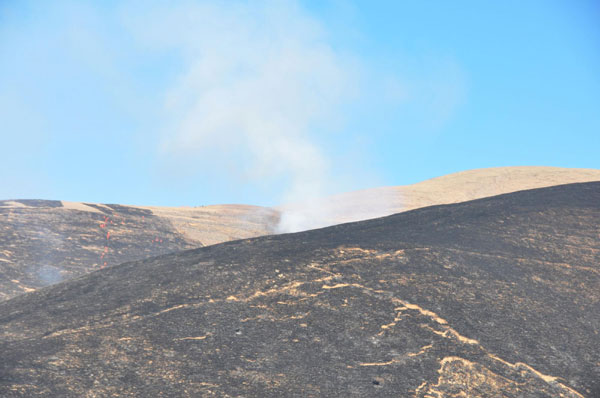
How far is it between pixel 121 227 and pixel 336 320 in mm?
23883

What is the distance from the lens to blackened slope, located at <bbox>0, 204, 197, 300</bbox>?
2331 cm

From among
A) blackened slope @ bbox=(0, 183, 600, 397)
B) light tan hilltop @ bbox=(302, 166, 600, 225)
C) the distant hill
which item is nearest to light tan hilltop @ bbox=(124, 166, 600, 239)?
light tan hilltop @ bbox=(302, 166, 600, 225)

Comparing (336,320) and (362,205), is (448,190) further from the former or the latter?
(336,320)

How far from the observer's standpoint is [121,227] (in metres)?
32.6

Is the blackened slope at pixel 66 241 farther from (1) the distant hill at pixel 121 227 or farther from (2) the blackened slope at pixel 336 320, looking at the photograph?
(2) the blackened slope at pixel 336 320

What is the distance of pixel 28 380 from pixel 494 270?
10.4 m

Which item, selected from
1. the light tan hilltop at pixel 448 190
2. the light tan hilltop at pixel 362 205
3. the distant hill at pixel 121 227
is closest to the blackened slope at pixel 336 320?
the distant hill at pixel 121 227

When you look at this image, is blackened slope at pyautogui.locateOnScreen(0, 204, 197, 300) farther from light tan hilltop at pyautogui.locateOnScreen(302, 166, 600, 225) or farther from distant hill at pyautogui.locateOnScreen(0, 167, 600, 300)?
light tan hilltop at pyautogui.locateOnScreen(302, 166, 600, 225)

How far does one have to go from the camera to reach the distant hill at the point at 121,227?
961 inches

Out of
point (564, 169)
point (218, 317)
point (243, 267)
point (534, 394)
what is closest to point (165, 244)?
point (243, 267)

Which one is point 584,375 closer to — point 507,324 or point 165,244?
point 507,324

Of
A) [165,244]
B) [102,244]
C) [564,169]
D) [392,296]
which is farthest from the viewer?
[564,169]

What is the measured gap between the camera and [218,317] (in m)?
11.8

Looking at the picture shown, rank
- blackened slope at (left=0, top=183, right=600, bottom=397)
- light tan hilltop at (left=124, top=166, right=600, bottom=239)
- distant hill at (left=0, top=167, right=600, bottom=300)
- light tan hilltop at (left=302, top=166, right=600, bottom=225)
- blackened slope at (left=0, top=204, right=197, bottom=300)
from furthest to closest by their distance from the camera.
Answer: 1. light tan hilltop at (left=302, top=166, right=600, bottom=225)
2. light tan hilltop at (left=124, top=166, right=600, bottom=239)
3. distant hill at (left=0, top=167, right=600, bottom=300)
4. blackened slope at (left=0, top=204, right=197, bottom=300)
5. blackened slope at (left=0, top=183, right=600, bottom=397)
